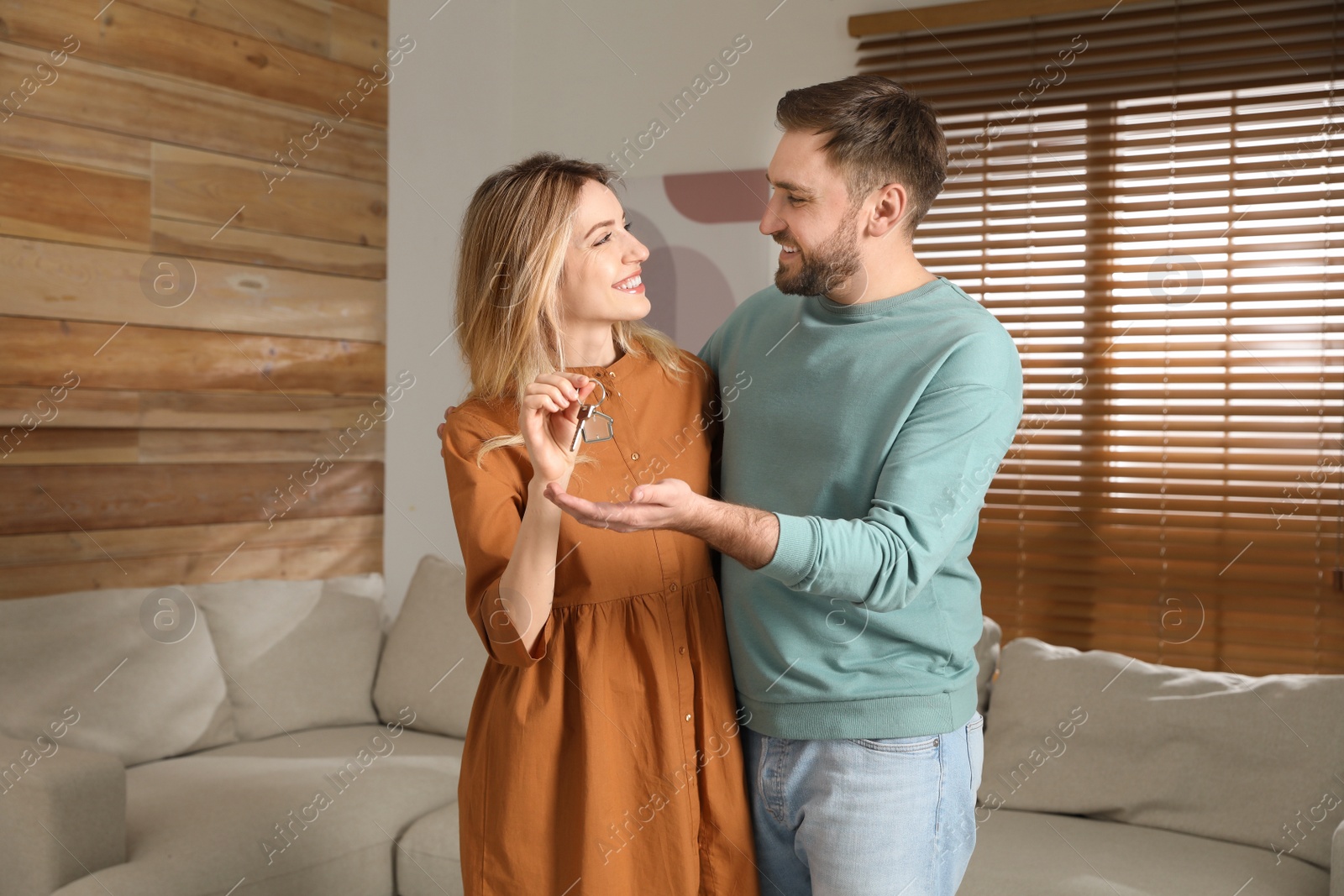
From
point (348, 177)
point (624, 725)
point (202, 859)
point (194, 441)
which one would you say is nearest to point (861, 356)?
point (624, 725)

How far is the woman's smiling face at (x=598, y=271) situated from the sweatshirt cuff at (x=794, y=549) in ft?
1.47

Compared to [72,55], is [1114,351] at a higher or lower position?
lower

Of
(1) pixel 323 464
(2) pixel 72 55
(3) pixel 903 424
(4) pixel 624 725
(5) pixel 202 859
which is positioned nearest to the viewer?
(3) pixel 903 424

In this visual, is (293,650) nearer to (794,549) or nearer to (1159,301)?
(794,549)

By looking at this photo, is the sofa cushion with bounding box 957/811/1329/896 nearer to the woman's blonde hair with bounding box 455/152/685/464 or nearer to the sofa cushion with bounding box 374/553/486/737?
the woman's blonde hair with bounding box 455/152/685/464

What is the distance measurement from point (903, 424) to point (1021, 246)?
214 centimetres

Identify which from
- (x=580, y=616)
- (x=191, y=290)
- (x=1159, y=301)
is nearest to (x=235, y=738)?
(x=191, y=290)

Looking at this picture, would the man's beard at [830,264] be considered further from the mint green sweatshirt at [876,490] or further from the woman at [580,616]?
the woman at [580,616]

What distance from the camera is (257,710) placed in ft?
9.56

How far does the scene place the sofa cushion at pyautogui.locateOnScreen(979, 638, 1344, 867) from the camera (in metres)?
2.19

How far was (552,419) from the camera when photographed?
1255mm

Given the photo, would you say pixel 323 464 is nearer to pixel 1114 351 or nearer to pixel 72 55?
pixel 72 55

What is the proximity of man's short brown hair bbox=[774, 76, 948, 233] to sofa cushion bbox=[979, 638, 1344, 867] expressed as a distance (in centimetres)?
147

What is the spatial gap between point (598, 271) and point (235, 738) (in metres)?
2.02
